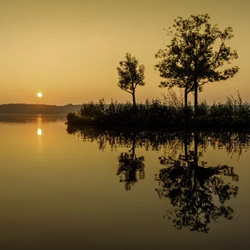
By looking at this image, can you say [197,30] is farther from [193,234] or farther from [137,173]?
[193,234]

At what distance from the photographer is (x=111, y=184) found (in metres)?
9.76

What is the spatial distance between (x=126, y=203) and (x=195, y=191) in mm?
2085

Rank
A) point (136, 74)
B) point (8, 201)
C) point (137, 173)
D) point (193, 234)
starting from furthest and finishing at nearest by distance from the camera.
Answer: point (136, 74) < point (137, 173) < point (8, 201) < point (193, 234)

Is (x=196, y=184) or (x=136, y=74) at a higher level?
(x=136, y=74)

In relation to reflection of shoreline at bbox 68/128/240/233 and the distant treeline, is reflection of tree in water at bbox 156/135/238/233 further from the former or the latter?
the distant treeline

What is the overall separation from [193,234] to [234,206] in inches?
78.0

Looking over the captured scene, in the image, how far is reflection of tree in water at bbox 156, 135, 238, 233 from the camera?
22.1ft

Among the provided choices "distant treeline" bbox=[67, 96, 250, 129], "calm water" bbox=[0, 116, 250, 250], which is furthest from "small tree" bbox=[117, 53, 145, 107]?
"calm water" bbox=[0, 116, 250, 250]

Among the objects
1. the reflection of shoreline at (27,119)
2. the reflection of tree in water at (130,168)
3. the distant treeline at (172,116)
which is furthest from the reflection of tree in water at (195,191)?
the reflection of shoreline at (27,119)

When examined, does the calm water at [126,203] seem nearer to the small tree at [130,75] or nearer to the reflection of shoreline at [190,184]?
the reflection of shoreline at [190,184]

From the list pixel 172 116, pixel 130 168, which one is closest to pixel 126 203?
pixel 130 168

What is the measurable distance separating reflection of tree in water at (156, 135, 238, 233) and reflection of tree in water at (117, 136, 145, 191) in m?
0.77

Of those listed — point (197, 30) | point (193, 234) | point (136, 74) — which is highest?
point (197, 30)

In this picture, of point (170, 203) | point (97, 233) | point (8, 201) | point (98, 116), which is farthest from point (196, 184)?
point (98, 116)
